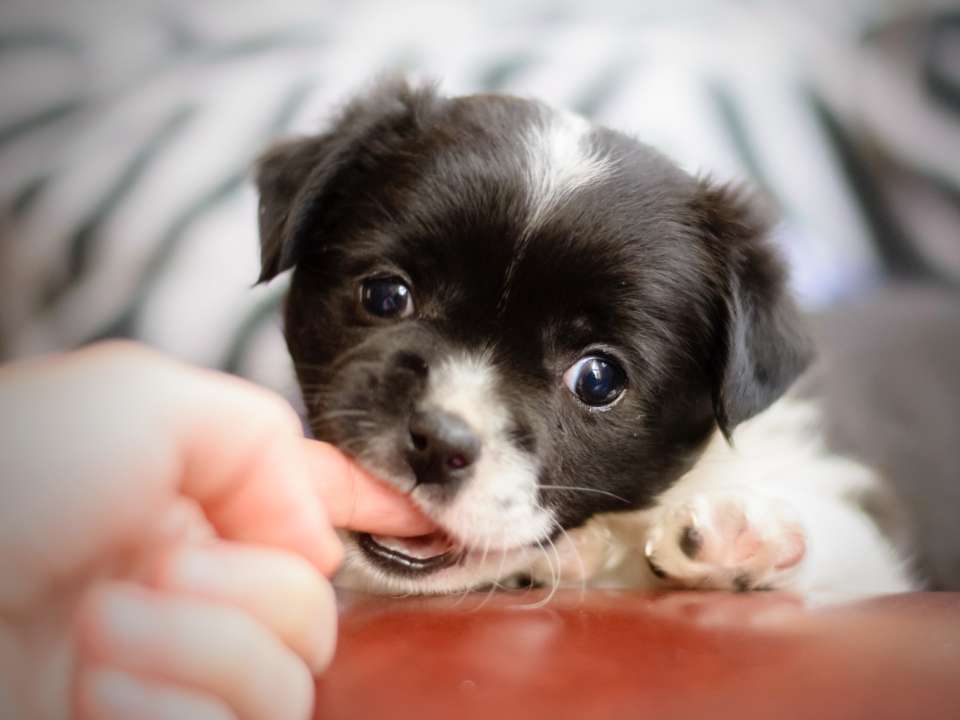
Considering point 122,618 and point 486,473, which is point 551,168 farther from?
point 122,618

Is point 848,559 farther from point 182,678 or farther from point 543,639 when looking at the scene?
point 182,678

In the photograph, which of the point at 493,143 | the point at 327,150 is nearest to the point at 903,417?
the point at 493,143

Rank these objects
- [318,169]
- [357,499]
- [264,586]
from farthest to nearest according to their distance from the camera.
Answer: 1. [318,169]
2. [357,499]
3. [264,586]

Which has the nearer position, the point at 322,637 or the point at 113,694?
the point at 113,694

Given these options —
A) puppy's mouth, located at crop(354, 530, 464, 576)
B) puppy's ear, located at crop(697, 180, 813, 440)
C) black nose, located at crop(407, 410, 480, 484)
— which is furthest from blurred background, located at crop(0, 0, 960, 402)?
black nose, located at crop(407, 410, 480, 484)

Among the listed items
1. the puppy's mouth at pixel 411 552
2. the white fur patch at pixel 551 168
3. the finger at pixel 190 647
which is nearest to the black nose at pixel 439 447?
the puppy's mouth at pixel 411 552

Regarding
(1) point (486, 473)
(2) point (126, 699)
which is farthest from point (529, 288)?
(2) point (126, 699)

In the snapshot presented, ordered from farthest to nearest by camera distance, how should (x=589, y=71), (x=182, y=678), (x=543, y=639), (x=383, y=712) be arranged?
(x=589, y=71)
(x=543, y=639)
(x=383, y=712)
(x=182, y=678)
